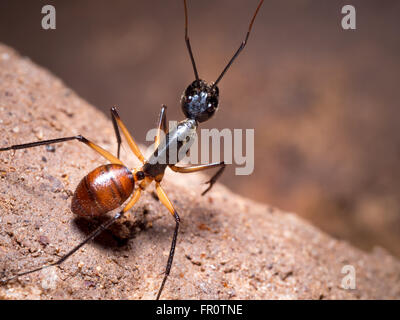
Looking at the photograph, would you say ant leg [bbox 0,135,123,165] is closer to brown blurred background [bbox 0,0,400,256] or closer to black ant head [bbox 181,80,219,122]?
black ant head [bbox 181,80,219,122]

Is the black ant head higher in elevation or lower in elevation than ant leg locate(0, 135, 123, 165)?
higher

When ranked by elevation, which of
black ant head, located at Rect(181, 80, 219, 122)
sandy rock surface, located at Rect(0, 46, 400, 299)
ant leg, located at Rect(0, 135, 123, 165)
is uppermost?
black ant head, located at Rect(181, 80, 219, 122)

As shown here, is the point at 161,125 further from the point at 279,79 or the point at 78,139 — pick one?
the point at 279,79

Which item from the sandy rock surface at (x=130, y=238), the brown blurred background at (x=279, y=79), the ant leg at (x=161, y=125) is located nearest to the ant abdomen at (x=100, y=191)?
the sandy rock surface at (x=130, y=238)

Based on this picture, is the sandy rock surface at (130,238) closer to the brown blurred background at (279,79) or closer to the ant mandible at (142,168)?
the ant mandible at (142,168)

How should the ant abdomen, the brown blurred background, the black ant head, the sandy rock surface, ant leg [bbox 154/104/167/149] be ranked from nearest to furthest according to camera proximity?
the sandy rock surface < the ant abdomen < the black ant head < ant leg [bbox 154/104/167/149] < the brown blurred background

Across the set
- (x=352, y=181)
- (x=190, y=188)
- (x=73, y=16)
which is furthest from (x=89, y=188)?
(x=73, y=16)

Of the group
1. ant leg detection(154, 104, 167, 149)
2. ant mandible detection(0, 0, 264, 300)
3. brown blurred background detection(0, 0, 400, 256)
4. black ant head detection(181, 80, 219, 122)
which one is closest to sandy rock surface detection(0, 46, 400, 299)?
ant mandible detection(0, 0, 264, 300)
